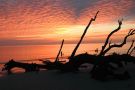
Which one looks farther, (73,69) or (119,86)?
(73,69)

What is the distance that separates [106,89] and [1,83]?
16.7 feet

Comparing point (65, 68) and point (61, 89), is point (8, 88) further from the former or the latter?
point (65, 68)

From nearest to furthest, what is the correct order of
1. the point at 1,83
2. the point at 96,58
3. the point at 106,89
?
the point at 106,89
the point at 1,83
the point at 96,58

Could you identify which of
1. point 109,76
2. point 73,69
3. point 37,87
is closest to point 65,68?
point 73,69

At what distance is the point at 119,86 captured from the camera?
11578 mm

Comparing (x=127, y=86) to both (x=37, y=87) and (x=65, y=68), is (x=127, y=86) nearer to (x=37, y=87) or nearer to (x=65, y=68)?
(x=37, y=87)

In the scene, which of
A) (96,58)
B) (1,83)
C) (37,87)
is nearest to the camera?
(37,87)

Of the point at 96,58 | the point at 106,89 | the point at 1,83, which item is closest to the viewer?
the point at 106,89

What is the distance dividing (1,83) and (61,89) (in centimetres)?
344

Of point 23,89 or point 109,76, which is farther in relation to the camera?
point 109,76

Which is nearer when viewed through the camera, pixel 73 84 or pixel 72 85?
pixel 72 85

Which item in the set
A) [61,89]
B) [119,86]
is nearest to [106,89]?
[119,86]

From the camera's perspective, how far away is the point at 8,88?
1202cm

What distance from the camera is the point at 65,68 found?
51.9 ft
